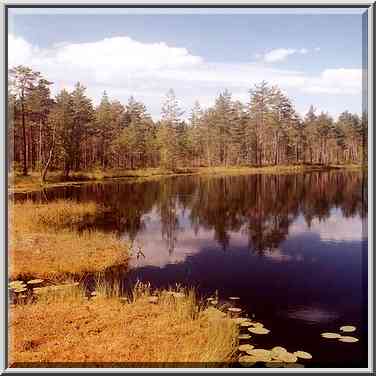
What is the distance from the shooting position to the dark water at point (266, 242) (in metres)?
4.70

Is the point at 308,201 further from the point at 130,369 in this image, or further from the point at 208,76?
the point at 130,369

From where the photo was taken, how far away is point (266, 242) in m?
4.86

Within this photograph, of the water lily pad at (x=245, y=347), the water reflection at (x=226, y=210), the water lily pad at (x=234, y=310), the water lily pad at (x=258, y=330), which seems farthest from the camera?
the water reflection at (x=226, y=210)

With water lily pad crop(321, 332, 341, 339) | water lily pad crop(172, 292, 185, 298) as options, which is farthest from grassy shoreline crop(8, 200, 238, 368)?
water lily pad crop(321, 332, 341, 339)

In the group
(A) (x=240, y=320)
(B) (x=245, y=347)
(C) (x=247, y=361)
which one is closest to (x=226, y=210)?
(A) (x=240, y=320)

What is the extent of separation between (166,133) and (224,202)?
34.6 inches

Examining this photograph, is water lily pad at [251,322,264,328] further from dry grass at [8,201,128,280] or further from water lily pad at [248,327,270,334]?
dry grass at [8,201,128,280]

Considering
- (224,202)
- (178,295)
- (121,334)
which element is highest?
(224,202)

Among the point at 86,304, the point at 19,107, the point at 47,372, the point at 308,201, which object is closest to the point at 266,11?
the point at 308,201

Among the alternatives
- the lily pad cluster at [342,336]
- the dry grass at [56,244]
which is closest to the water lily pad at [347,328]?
the lily pad cluster at [342,336]

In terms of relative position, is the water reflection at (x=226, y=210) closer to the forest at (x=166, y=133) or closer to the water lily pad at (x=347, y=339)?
the forest at (x=166, y=133)

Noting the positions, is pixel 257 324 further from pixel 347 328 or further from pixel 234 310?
pixel 347 328

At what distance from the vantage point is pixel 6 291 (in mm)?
4688

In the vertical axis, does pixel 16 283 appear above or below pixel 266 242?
below
